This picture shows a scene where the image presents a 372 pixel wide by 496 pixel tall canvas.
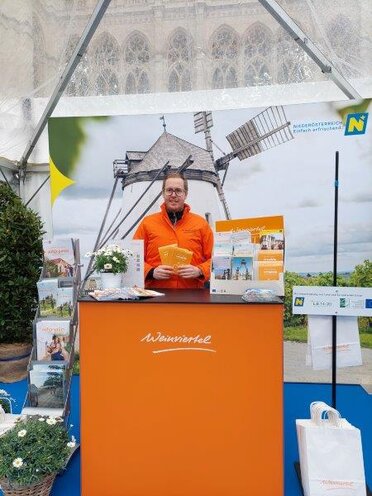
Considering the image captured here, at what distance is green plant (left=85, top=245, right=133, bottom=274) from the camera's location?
2.13 metres

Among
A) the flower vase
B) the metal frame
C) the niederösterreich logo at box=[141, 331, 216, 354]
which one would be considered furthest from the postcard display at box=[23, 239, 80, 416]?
the metal frame

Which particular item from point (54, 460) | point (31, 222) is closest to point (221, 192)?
point (31, 222)

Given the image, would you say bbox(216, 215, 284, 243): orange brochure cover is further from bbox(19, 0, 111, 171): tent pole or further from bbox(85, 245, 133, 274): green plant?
bbox(19, 0, 111, 171): tent pole

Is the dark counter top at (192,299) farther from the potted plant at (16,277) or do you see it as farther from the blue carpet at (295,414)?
the potted plant at (16,277)

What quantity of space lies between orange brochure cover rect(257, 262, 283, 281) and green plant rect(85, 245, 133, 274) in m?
0.72

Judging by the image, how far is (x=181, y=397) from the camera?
71.3 inches

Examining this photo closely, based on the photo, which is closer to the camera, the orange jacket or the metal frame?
the orange jacket

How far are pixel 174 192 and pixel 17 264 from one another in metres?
1.74

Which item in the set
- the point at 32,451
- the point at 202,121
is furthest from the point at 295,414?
the point at 202,121

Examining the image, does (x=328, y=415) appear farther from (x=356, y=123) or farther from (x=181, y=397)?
(x=356, y=123)

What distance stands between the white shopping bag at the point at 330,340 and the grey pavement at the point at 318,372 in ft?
5.37

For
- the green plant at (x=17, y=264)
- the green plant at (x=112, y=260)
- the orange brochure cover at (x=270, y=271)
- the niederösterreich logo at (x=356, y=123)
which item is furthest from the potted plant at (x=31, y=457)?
the niederösterreich logo at (x=356, y=123)

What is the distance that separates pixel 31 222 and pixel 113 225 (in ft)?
2.44

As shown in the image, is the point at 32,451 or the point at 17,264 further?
the point at 17,264
